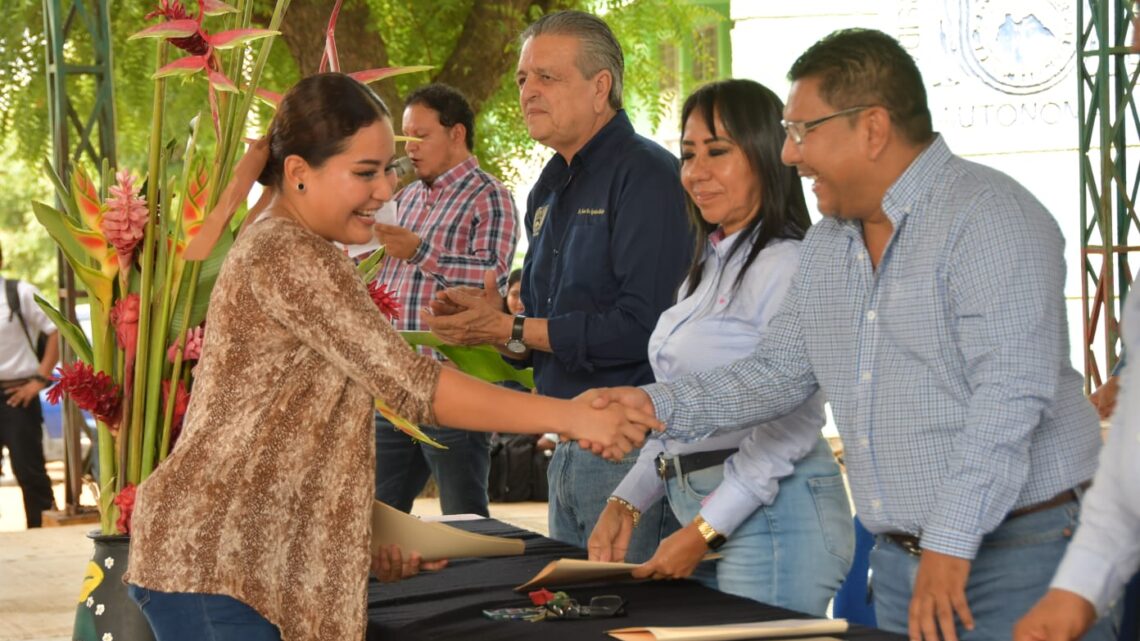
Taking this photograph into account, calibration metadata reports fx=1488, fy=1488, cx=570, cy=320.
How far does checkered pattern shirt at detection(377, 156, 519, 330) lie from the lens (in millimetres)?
4273

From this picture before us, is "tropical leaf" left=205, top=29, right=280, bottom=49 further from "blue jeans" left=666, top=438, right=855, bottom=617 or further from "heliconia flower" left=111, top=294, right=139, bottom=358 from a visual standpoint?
"blue jeans" left=666, top=438, right=855, bottom=617

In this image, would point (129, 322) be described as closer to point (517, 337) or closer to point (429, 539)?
point (429, 539)

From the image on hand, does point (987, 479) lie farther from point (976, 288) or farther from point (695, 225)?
point (695, 225)

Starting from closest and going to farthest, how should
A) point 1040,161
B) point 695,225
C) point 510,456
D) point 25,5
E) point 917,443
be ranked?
point 917,443, point 695,225, point 510,456, point 25,5, point 1040,161

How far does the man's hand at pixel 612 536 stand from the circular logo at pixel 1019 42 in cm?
923

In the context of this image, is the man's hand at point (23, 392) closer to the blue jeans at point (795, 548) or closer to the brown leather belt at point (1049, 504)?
the blue jeans at point (795, 548)

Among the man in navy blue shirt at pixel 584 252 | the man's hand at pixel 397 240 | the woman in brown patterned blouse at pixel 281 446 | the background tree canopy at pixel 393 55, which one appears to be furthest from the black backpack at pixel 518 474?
the woman in brown patterned blouse at pixel 281 446

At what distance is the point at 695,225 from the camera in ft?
8.66

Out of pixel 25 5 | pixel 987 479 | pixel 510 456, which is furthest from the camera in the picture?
→ pixel 25 5

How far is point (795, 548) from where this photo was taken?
236cm

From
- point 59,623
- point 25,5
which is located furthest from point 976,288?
point 25,5

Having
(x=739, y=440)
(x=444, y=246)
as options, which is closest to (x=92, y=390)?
(x=739, y=440)

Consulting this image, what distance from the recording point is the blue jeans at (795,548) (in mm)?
2340

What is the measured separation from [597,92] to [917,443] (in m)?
1.36
